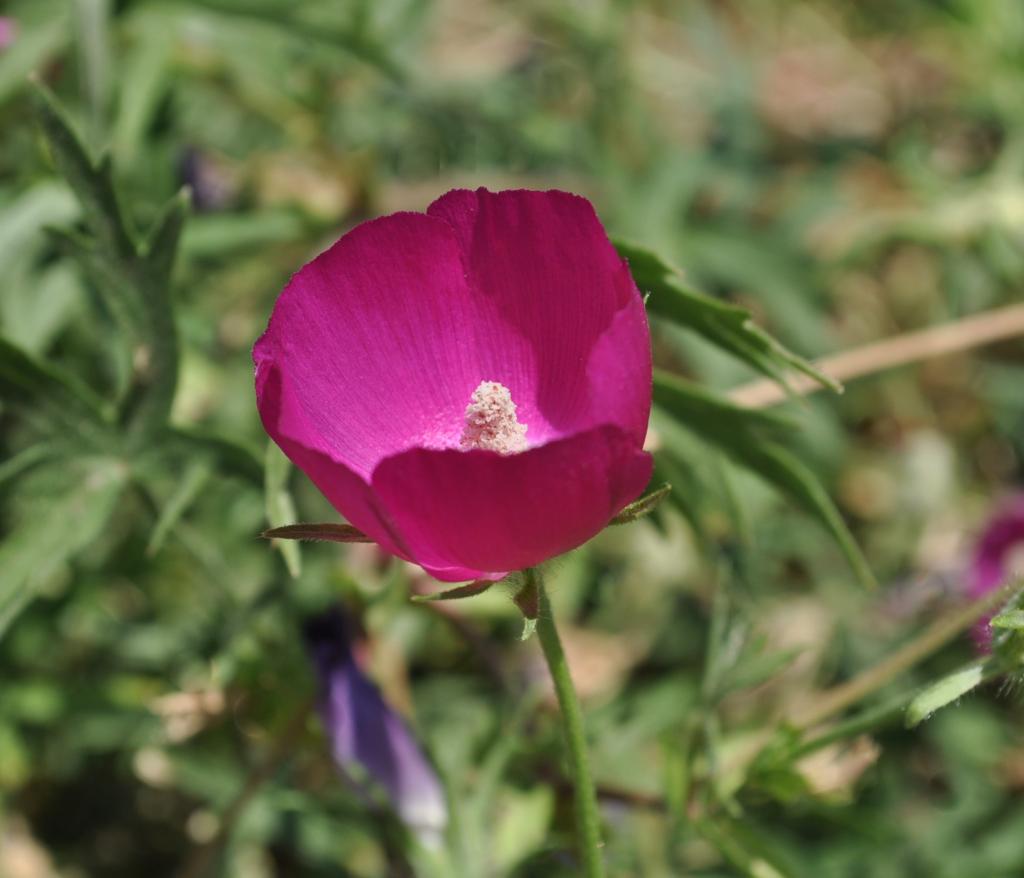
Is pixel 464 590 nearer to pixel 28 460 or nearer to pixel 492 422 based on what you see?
pixel 492 422

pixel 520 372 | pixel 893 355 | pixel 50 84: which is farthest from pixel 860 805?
pixel 50 84

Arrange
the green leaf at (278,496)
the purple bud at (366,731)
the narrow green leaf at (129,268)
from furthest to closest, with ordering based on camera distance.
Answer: the purple bud at (366,731) < the narrow green leaf at (129,268) < the green leaf at (278,496)

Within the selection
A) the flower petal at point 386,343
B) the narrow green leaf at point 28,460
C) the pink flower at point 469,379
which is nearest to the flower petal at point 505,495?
the pink flower at point 469,379

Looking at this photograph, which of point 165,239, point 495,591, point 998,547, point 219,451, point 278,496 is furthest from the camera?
Result: point 998,547

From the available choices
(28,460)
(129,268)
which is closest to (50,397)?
(28,460)

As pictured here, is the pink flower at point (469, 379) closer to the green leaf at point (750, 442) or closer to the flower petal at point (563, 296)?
the flower petal at point (563, 296)

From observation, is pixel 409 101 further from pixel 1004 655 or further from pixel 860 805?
pixel 1004 655

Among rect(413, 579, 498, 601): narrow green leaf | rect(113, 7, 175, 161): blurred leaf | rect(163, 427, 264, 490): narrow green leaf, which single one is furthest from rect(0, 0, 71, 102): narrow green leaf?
rect(413, 579, 498, 601): narrow green leaf
